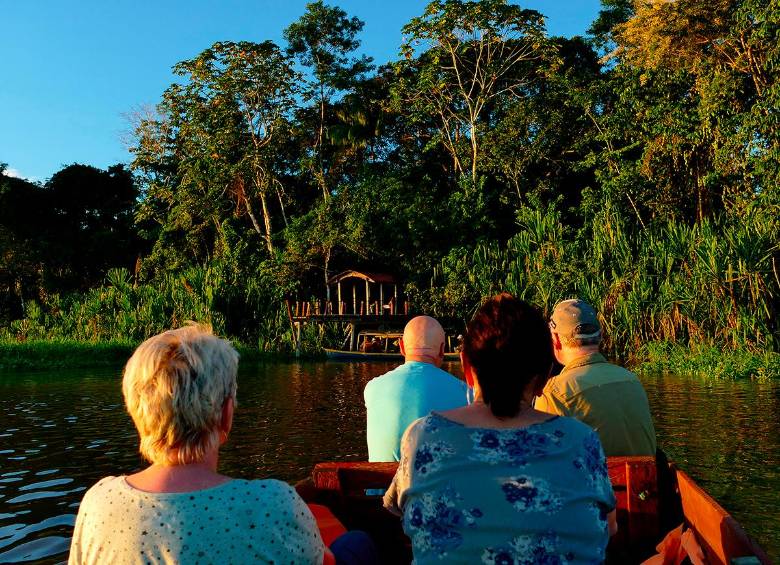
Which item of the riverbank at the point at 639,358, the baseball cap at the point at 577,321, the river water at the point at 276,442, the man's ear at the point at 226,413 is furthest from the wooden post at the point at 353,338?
the man's ear at the point at 226,413

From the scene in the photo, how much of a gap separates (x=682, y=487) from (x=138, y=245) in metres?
39.3

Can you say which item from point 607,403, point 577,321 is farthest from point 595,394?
point 577,321

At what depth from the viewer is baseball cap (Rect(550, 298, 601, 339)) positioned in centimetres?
382

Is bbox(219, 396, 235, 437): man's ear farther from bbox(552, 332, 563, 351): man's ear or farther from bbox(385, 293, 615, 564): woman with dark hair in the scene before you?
bbox(552, 332, 563, 351): man's ear

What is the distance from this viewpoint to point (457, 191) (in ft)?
100

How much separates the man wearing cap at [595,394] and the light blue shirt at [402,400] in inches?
18.2

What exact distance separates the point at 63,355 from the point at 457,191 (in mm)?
14881

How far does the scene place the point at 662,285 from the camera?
65.9ft

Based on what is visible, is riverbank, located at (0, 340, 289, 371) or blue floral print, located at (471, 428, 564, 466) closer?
blue floral print, located at (471, 428, 564, 466)

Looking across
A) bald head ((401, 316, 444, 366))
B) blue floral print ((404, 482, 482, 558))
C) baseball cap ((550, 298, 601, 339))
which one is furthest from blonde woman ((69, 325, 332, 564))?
bald head ((401, 316, 444, 366))

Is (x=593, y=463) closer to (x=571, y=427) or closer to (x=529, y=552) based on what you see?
(x=571, y=427)

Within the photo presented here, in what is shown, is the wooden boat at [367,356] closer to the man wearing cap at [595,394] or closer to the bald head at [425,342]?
the bald head at [425,342]

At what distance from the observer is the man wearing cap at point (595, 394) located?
369cm

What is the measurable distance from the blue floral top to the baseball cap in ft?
4.81
